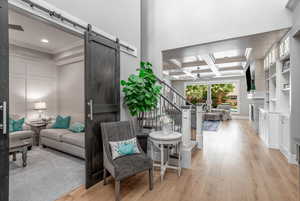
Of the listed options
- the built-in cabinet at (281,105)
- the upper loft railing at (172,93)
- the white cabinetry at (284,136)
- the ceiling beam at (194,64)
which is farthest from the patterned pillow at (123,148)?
the ceiling beam at (194,64)

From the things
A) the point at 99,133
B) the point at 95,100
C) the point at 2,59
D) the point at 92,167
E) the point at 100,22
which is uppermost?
the point at 100,22

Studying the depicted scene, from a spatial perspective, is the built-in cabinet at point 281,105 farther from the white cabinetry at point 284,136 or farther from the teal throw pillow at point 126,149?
the teal throw pillow at point 126,149

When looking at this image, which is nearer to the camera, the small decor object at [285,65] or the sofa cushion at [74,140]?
the sofa cushion at [74,140]

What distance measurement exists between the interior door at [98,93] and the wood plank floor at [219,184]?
0.41 metres

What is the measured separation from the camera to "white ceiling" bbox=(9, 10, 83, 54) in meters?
3.38

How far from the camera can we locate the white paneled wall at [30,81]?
4.37m

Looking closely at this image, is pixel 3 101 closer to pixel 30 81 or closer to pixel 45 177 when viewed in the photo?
pixel 45 177

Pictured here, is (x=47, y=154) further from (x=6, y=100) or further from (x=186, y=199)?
(x=186, y=199)

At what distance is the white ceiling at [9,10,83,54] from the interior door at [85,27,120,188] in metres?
1.96

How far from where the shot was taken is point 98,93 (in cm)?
240

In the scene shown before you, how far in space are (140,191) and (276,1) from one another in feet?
14.2

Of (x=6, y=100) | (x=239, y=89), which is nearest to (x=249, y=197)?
(x=6, y=100)

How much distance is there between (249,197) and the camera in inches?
76.0

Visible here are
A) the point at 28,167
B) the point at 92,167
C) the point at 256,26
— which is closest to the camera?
the point at 92,167
